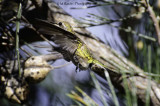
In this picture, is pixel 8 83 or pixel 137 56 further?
pixel 137 56

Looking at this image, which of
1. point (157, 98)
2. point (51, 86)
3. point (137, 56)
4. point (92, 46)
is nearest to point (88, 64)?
point (92, 46)

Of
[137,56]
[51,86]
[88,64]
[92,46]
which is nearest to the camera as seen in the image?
[88,64]

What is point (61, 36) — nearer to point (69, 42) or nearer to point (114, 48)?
point (69, 42)

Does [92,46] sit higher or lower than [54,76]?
higher

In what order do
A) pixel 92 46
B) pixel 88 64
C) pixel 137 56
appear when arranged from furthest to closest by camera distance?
pixel 137 56
pixel 92 46
pixel 88 64

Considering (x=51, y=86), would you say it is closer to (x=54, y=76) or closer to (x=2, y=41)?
(x=54, y=76)
